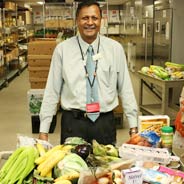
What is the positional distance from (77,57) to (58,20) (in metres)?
4.74

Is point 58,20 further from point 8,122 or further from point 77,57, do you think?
point 77,57

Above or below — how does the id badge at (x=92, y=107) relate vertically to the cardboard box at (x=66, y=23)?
below

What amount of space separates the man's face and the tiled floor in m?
2.59

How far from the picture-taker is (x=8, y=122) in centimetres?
591

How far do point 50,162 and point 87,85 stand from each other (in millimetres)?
801

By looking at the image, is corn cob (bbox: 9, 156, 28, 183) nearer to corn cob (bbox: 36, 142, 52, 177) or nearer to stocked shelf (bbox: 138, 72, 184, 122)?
corn cob (bbox: 36, 142, 52, 177)

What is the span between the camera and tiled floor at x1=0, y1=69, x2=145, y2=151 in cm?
492

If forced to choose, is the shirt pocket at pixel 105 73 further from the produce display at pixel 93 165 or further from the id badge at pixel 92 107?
the produce display at pixel 93 165

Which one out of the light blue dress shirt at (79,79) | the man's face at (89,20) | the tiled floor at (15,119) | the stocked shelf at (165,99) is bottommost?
the tiled floor at (15,119)

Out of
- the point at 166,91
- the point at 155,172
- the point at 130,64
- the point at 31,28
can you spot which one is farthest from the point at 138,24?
the point at 155,172

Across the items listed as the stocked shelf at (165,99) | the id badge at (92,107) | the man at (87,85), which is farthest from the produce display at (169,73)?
the id badge at (92,107)

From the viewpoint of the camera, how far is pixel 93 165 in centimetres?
168

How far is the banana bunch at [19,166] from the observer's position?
5.26ft

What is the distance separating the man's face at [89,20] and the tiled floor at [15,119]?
2.59 m
